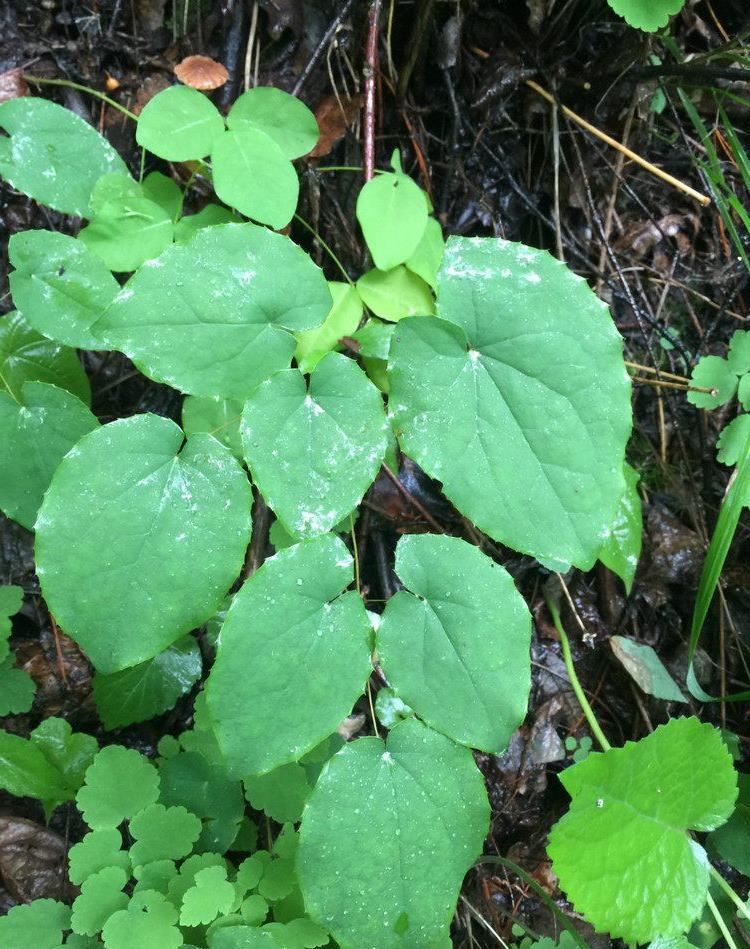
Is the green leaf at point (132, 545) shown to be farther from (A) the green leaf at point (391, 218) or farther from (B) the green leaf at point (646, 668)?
(B) the green leaf at point (646, 668)

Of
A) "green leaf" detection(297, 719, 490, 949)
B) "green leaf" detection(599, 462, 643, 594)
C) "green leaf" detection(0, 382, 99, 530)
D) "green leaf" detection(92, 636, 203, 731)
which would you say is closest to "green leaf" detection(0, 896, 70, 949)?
"green leaf" detection(92, 636, 203, 731)

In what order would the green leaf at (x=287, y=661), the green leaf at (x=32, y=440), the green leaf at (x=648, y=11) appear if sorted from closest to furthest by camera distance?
1. the green leaf at (x=287, y=661)
2. the green leaf at (x=32, y=440)
3. the green leaf at (x=648, y=11)

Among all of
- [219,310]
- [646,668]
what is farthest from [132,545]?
[646,668]

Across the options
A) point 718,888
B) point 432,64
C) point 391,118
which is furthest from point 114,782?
point 432,64

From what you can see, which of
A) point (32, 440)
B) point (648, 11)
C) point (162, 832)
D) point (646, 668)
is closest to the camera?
point (32, 440)

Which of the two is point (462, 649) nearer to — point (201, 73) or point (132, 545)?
point (132, 545)

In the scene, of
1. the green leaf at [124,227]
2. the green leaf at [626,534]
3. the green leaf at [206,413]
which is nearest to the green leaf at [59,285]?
the green leaf at [124,227]
